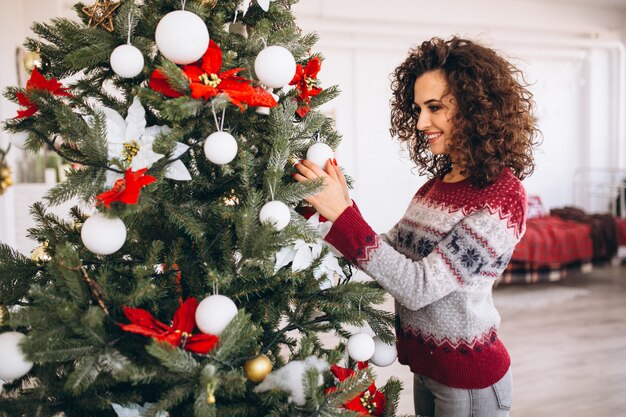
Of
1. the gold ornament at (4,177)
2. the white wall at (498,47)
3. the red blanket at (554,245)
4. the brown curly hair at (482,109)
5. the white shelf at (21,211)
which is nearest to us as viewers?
the brown curly hair at (482,109)

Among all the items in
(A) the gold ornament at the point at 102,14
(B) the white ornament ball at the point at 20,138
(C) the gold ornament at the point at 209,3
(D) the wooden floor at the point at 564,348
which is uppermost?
(C) the gold ornament at the point at 209,3

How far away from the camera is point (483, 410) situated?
132cm

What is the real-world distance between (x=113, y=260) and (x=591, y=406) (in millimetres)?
2582

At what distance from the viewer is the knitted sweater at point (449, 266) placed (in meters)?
1.19

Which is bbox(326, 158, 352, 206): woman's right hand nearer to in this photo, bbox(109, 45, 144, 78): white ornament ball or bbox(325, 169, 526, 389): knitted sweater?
bbox(325, 169, 526, 389): knitted sweater

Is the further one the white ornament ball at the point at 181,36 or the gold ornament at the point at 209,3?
the gold ornament at the point at 209,3

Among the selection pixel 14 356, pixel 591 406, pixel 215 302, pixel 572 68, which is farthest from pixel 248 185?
pixel 572 68

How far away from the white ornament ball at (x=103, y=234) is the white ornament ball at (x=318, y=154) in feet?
1.36

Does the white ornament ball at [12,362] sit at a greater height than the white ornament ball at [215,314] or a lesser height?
lesser

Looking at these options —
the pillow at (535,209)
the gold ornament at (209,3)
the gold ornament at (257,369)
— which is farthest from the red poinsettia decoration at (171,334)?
the pillow at (535,209)

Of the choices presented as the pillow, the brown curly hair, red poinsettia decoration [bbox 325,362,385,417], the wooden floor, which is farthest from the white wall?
red poinsettia decoration [bbox 325,362,385,417]

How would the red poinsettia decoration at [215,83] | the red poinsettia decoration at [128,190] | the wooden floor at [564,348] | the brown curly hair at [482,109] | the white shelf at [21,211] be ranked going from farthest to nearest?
the white shelf at [21,211] < the wooden floor at [564,348] < the brown curly hair at [482,109] < the red poinsettia decoration at [215,83] < the red poinsettia decoration at [128,190]

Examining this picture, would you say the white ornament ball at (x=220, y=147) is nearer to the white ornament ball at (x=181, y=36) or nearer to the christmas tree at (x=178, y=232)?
the christmas tree at (x=178, y=232)

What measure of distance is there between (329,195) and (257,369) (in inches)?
14.5
